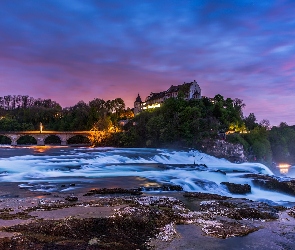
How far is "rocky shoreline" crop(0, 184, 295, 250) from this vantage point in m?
8.59

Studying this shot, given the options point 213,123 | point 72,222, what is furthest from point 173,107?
point 72,222

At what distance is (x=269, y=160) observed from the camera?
179ft

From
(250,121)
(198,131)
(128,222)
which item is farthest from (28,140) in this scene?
(128,222)

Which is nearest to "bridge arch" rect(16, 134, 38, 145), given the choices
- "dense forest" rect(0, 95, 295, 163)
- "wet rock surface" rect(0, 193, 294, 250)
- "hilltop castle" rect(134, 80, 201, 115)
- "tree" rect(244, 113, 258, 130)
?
"dense forest" rect(0, 95, 295, 163)

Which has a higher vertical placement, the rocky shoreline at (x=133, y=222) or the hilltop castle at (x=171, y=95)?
the hilltop castle at (x=171, y=95)

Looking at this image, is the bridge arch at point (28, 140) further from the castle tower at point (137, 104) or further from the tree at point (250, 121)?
the tree at point (250, 121)

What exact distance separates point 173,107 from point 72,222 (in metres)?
57.5

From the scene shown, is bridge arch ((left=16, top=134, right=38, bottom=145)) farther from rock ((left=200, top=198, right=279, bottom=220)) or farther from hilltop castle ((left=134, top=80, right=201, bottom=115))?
rock ((left=200, top=198, right=279, bottom=220))

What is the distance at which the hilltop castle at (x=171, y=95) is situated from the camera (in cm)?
8718

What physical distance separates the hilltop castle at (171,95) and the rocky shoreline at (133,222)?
57.8 metres

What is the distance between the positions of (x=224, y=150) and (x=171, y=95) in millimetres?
46513

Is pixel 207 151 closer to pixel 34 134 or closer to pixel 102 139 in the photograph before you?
pixel 102 139

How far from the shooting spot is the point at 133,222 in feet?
33.2

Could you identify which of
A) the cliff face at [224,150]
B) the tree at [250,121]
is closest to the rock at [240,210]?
the cliff face at [224,150]
